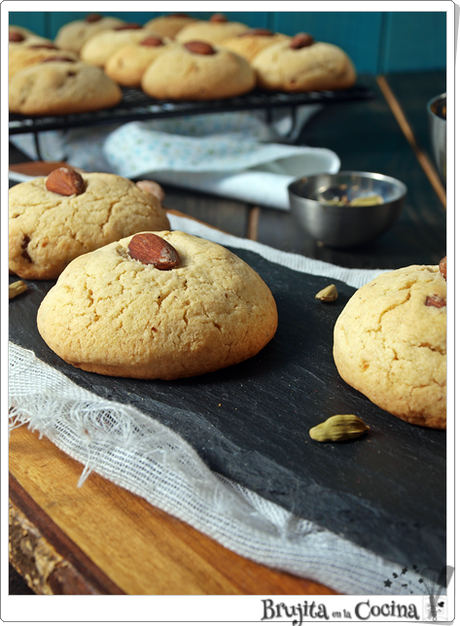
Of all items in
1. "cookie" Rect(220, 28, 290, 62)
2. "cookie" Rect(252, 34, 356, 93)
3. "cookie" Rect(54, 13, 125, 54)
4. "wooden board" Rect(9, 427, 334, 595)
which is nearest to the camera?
"wooden board" Rect(9, 427, 334, 595)

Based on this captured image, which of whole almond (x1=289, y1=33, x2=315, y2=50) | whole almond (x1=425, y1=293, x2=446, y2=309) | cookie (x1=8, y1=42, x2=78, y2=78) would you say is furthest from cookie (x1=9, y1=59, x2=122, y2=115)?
whole almond (x1=425, y1=293, x2=446, y2=309)

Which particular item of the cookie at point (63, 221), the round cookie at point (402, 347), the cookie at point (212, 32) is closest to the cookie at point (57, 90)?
the cookie at point (63, 221)

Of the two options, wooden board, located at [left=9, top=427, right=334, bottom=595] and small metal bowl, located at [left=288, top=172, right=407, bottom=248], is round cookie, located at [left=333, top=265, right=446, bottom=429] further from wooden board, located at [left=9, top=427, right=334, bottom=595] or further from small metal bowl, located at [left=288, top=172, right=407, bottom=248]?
small metal bowl, located at [left=288, top=172, right=407, bottom=248]
